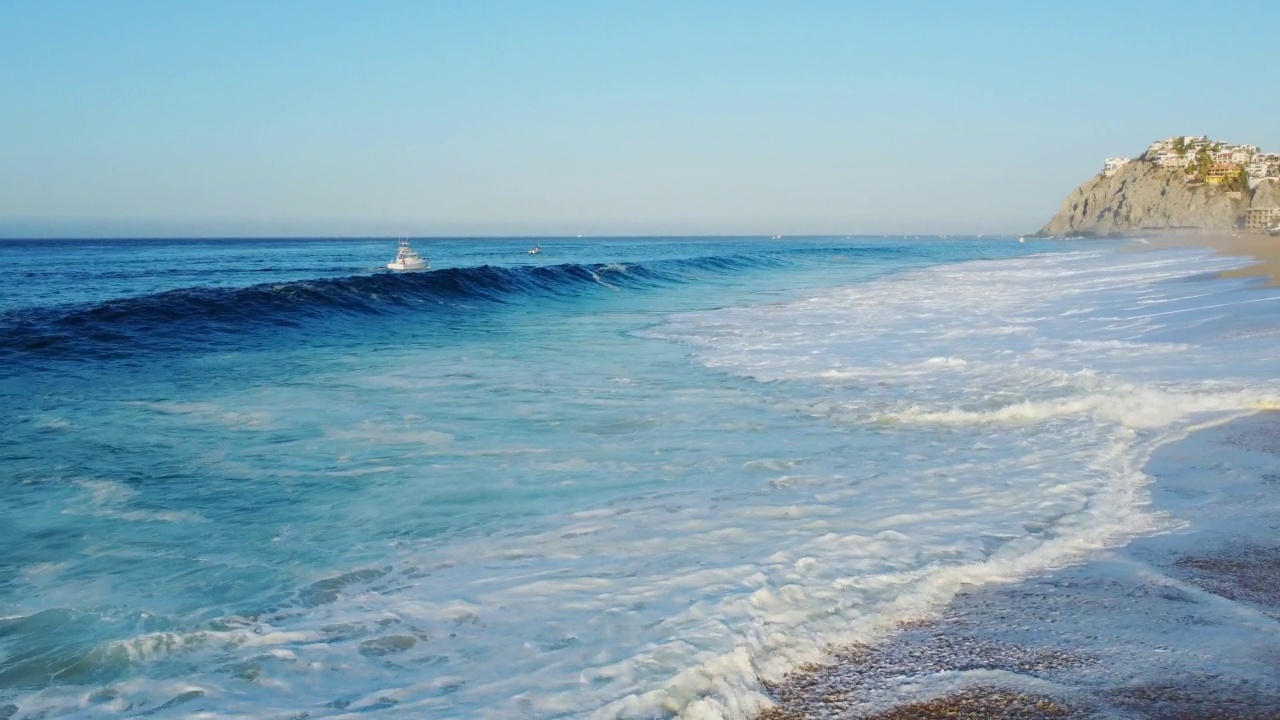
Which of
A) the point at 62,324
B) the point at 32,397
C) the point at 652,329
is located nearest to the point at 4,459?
the point at 32,397

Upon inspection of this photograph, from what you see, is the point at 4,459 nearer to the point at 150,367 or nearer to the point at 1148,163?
the point at 150,367

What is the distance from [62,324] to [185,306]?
274 centimetres

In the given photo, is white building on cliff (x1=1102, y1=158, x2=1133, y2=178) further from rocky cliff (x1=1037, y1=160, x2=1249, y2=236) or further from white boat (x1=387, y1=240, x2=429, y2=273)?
white boat (x1=387, y1=240, x2=429, y2=273)

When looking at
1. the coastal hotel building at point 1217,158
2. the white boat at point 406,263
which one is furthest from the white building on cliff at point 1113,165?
the white boat at point 406,263

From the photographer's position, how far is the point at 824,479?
19.7ft

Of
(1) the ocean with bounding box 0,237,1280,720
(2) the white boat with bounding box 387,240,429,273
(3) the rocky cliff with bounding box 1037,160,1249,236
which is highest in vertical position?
(3) the rocky cliff with bounding box 1037,160,1249,236

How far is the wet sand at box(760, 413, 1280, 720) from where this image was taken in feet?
9.71

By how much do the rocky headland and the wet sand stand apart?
8828cm

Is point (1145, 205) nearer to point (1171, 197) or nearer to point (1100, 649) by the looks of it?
point (1171, 197)

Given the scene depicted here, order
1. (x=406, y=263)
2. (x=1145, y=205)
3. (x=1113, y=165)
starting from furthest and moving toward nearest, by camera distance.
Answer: (x=1113, y=165)
(x=1145, y=205)
(x=406, y=263)

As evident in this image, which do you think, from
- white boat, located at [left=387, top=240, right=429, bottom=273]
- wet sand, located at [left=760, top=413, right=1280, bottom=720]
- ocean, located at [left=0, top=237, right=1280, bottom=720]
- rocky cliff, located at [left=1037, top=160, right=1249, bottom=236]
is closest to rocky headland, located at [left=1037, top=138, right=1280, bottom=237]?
rocky cliff, located at [left=1037, top=160, right=1249, bottom=236]

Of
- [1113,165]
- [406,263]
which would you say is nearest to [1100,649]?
A: [406,263]

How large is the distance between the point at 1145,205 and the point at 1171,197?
4.46 metres

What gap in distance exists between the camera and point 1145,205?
106m
